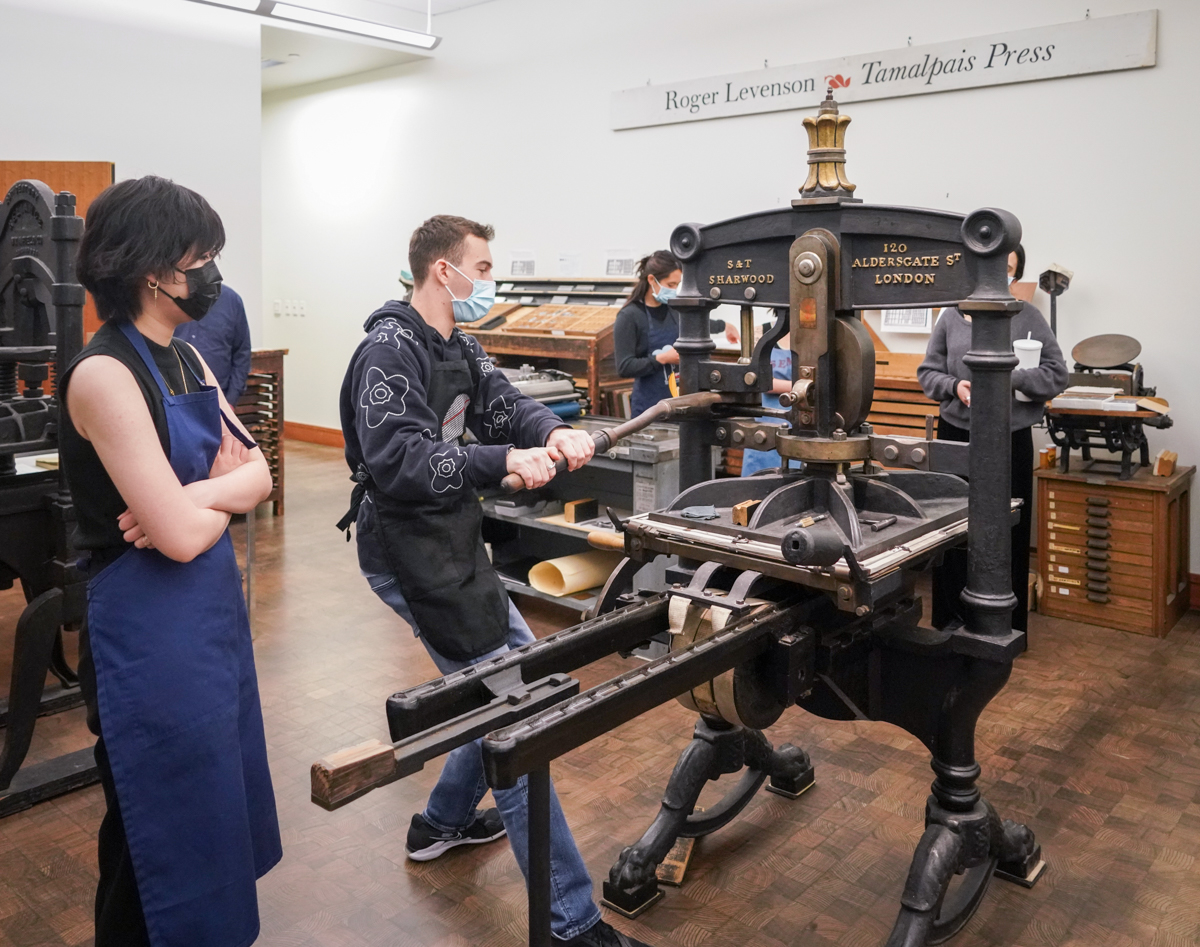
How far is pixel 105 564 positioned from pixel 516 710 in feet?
3.11

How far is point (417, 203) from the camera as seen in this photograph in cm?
931

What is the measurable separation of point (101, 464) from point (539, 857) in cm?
110

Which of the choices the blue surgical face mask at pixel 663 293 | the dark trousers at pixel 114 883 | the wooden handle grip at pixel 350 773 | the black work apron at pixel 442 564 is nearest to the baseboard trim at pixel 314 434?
the blue surgical face mask at pixel 663 293

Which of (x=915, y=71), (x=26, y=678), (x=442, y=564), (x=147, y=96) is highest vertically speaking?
(x=147, y=96)

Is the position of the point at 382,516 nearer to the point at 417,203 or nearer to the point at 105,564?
the point at 105,564

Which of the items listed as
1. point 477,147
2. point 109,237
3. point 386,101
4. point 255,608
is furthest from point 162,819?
point 386,101

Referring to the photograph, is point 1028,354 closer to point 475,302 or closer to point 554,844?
point 475,302

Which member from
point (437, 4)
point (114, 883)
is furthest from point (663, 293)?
point (437, 4)

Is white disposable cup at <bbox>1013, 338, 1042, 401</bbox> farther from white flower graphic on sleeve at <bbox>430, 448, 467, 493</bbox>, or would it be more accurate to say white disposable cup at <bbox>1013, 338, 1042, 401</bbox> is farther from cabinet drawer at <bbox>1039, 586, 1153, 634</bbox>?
white flower graphic on sleeve at <bbox>430, 448, 467, 493</bbox>

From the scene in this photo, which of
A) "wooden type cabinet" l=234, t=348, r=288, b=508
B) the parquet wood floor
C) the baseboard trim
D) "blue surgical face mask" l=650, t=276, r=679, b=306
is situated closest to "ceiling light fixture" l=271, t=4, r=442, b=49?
"wooden type cabinet" l=234, t=348, r=288, b=508

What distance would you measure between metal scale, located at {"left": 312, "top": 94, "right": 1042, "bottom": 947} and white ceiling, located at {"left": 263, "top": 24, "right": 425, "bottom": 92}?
6.81 m

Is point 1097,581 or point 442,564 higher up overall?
point 442,564

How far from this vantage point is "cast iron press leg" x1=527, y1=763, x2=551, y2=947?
1583 millimetres

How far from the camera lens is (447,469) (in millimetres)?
2395
